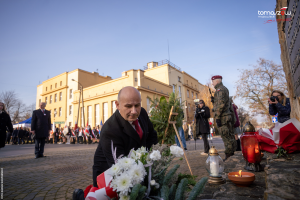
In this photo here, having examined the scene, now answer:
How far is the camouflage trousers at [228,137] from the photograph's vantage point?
451cm

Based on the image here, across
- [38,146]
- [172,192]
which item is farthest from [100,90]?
[172,192]

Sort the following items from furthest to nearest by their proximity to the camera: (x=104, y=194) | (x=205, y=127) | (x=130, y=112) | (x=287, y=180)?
1. (x=205, y=127)
2. (x=130, y=112)
3. (x=287, y=180)
4. (x=104, y=194)

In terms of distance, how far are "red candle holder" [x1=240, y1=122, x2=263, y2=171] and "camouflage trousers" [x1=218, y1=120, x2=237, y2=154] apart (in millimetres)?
2016

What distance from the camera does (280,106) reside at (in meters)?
4.48

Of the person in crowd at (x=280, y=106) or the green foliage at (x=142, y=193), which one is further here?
the person in crowd at (x=280, y=106)

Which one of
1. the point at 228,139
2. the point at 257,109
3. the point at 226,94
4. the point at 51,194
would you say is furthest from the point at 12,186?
the point at 257,109

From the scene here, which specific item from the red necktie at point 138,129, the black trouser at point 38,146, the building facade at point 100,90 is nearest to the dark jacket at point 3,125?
the black trouser at point 38,146

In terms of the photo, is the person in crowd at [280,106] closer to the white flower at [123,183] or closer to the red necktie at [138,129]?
the red necktie at [138,129]

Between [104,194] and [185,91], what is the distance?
37.9 metres

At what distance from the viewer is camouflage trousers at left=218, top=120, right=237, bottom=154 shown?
4.51 meters

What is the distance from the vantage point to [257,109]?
82.4 feet

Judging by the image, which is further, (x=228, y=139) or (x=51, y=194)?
(x=228, y=139)

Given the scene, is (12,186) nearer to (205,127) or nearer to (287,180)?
(287,180)

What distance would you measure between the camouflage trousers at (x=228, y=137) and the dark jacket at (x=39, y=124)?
7291mm
